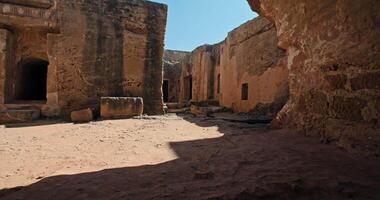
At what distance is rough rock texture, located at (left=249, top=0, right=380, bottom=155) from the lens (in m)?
1.86

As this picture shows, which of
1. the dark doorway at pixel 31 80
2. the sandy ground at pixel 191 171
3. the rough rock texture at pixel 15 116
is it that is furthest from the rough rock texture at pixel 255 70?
the dark doorway at pixel 31 80

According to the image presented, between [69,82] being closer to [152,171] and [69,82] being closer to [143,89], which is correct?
[143,89]

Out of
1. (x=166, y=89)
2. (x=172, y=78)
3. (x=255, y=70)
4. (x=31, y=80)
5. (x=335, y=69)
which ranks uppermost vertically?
(x=172, y=78)

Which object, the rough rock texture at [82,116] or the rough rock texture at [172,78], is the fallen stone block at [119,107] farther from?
the rough rock texture at [172,78]

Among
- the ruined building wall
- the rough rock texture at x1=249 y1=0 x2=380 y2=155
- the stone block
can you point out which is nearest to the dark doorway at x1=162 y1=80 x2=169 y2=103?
the ruined building wall

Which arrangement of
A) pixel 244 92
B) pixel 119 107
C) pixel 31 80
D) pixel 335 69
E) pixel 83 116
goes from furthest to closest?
pixel 244 92 → pixel 31 80 → pixel 119 107 → pixel 83 116 → pixel 335 69

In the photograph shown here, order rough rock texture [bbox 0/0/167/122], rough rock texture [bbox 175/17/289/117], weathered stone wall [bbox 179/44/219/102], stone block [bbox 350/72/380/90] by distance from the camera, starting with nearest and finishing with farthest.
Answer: stone block [bbox 350/72/380/90], rough rock texture [bbox 0/0/167/122], rough rock texture [bbox 175/17/289/117], weathered stone wall [bbox 179/44/219/102]

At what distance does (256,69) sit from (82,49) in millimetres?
5889

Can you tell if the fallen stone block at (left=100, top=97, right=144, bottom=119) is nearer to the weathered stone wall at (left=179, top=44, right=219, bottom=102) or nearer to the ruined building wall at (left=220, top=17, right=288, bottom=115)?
the ruined building wall at (left=220, top=17, right=288, bottom=115)

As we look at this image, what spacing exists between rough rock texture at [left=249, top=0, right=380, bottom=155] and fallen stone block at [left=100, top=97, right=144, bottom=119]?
3.94 m

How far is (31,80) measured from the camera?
820 centimetres

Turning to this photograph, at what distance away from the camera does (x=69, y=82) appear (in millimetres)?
6359

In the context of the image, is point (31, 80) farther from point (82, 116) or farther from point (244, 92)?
point (244, 92)

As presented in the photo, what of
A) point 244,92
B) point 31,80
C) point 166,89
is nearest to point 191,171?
point 244,92
